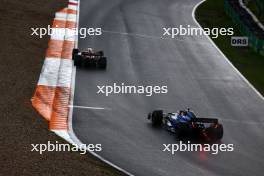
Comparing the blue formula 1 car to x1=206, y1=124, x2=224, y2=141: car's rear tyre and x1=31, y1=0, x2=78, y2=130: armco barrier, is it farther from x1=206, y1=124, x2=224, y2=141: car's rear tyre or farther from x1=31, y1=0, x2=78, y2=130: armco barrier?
Result: x1=31, y1=0, x2=78, y2=130: armco barrier

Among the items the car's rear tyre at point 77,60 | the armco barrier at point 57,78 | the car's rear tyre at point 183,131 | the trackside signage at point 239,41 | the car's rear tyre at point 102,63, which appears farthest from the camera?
the trackside signage at point 239,41

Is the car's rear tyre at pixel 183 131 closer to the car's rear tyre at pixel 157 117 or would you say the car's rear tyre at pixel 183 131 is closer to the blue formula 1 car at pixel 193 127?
the blue formula 1 car at pixel 193 127

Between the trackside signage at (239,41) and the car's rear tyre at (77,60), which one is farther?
the trackside signage at (239,41)

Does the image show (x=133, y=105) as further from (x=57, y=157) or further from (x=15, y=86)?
(x=57, y=157)

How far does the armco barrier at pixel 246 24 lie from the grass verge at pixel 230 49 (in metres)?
0.33

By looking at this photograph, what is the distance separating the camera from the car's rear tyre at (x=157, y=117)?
76.1 feet

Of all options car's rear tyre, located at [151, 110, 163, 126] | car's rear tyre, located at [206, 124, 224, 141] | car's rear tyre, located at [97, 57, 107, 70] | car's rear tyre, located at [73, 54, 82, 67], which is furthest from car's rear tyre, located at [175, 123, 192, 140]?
car's rear tyre, located at [73, 54, 82, 67]

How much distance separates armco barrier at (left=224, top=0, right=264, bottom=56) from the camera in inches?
1448

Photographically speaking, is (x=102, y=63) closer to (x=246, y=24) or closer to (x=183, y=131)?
(x=183, y=131)

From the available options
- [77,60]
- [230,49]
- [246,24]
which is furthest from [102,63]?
[246,24]

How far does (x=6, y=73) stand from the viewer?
86.6 feet

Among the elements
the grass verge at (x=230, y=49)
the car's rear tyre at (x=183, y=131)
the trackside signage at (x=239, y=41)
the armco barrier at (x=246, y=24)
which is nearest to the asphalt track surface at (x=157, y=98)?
the car's rear tyre at (x=183, y=131)

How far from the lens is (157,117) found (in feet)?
76.1

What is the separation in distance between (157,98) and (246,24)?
596 inches
